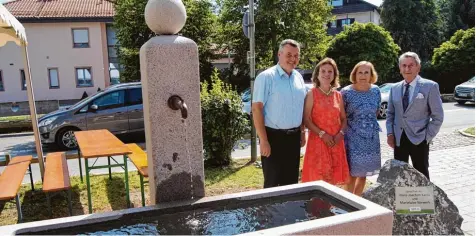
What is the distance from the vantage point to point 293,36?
1888 cm

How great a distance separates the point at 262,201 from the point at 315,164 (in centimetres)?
124

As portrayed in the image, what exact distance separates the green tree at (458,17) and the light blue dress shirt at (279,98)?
36021 millimetres

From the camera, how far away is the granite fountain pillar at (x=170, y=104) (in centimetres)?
318

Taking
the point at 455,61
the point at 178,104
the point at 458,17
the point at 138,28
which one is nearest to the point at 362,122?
the point at 178,104

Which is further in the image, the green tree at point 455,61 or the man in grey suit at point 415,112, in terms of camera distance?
the green tree at point 455,61

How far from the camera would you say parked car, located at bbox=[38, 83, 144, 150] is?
10391mm

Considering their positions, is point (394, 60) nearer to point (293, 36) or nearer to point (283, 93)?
point (293, 36)

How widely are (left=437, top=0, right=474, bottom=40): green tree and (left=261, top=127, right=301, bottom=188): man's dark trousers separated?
36.0 meters

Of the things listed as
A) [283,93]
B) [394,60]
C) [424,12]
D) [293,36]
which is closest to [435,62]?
[394,60]

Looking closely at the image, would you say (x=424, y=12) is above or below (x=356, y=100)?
above

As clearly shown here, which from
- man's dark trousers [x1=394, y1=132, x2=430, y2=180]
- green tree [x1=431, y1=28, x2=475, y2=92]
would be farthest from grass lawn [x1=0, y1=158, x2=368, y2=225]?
green tree [x1=431, y1=28, x2=475, y2=92]

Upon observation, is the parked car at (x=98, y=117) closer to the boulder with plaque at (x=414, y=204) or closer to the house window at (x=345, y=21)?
the boulder with plaque at (x=414, y=204)

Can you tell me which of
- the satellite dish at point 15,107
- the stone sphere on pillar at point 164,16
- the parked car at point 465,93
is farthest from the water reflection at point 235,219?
the satellite dish at point 15,107

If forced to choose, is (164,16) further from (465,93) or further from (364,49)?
(364,49)
